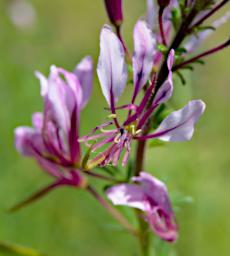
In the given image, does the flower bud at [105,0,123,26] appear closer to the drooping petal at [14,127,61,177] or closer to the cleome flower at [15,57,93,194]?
the cleome flower at [15,57,93,194]

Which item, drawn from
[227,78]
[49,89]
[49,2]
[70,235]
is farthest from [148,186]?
[49,2]

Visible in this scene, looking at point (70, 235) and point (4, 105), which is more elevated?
point (4, 105)

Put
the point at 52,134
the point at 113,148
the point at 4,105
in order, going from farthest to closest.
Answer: the point at 4,105
the point at 52,134
the point at 113,148

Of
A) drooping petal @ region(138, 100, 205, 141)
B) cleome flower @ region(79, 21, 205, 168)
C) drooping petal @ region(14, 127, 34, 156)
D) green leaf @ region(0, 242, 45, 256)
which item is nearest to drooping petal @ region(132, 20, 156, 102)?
cleome flower @ region(79, 21, 205, 168)

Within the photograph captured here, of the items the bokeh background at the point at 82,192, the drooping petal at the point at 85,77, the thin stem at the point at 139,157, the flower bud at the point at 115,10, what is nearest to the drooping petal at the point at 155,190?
the thin stem at the point at 139,157

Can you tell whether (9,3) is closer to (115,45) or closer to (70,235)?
(70,235)

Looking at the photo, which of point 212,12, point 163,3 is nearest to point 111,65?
point 163,3

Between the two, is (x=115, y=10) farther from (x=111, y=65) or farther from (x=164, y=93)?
(x=164, y=93)
